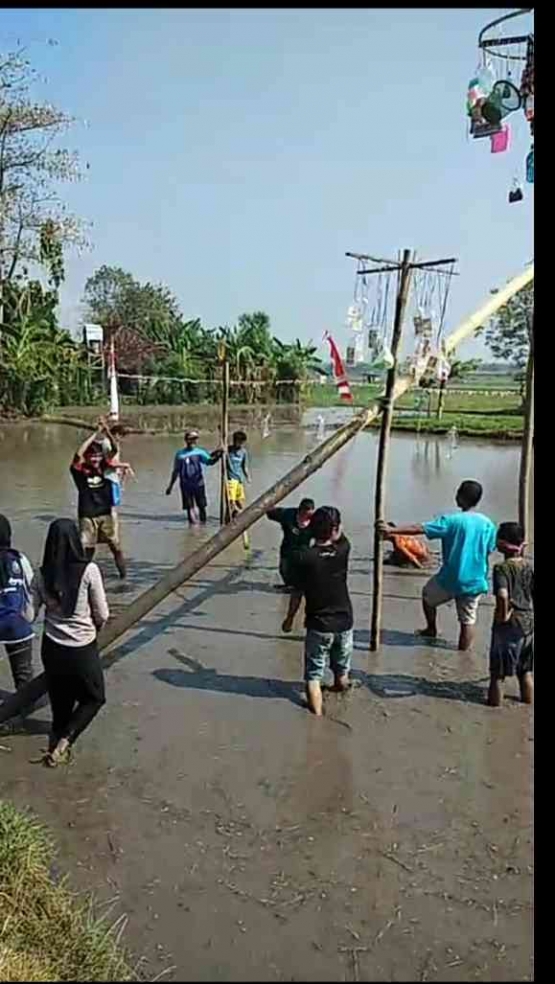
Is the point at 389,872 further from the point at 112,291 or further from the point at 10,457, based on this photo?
the point at 112,291

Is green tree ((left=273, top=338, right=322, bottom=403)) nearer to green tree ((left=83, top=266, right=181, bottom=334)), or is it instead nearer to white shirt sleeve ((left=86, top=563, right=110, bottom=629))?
green tree ((left=83, top=266, right=181, bottom=334))

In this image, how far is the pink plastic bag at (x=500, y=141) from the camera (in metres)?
6.69

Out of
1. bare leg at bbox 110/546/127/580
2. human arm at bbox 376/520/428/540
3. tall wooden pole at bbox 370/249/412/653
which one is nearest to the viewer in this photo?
human arm at bbox 376/520/428/540

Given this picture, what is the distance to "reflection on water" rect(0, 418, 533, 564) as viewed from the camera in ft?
45.0

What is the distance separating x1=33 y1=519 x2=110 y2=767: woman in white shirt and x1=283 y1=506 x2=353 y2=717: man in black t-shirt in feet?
4.67

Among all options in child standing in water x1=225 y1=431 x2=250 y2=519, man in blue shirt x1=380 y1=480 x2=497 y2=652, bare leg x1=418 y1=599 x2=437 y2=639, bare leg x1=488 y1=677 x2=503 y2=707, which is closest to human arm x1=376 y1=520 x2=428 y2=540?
man in blue shirt x1=380 y1=480 x2=497 y2=652

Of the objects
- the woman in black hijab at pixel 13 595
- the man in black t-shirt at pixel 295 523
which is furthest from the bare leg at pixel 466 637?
the woman in black hijab at pixel 13 595

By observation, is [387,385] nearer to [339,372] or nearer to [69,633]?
[339,372]

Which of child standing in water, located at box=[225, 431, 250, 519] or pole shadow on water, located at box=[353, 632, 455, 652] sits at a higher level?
A: child standing in water, located at box=[225, 431, 250, 519]

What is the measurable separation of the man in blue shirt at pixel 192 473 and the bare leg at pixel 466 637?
6.17 meters

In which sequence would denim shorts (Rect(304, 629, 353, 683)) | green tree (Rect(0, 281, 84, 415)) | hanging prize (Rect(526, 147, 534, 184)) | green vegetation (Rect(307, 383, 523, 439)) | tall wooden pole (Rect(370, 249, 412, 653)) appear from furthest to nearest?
green vegetation (Rect(307, 383, 523, 439))
green tree (Rect(0, 281, 84, 415))
tall wooden pole (Rect(370, 249, 412, 653))
denim shorts (Rect(304, 629, 353, 683))
hanging prize (Rect(526, 147, 534, 184))

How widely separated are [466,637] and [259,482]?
12.8 metres

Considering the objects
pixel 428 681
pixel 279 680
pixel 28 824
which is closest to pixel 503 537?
pixel 428 681

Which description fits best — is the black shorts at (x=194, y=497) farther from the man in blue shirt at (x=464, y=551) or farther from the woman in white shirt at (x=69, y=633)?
the woman in white shirt at (x=69, y=633)
